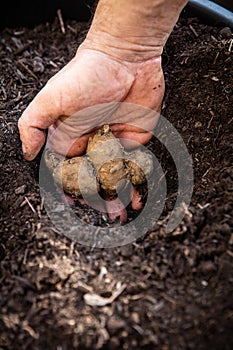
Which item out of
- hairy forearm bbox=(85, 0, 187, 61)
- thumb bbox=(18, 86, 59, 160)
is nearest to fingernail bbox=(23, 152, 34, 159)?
thumb bbox=(18, 86, 59, 160)

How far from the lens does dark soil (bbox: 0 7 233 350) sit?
3.34 ft

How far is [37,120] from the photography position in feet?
4.79

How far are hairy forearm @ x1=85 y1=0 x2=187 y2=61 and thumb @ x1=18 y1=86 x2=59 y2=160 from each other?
223 mm

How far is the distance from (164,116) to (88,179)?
352 mm

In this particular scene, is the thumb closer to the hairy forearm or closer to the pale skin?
the pale skin

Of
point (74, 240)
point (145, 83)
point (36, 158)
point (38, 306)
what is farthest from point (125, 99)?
point (38, 306)

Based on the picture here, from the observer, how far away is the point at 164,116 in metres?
1.59

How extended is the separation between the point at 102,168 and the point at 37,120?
0.80ft

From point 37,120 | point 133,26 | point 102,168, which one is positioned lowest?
point 102,168

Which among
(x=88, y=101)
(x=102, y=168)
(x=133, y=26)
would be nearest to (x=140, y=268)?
(x=102, y=168)

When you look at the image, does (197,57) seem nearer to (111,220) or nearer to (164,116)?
(164,116)

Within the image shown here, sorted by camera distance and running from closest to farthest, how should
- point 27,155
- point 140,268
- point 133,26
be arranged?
point 140,268
point 133,26
point 27,155

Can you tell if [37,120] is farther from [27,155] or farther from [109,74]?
[109,74]

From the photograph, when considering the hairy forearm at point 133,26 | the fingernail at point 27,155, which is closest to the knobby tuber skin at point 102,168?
the fingernail at point 27,155
